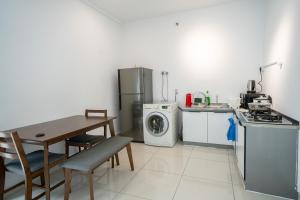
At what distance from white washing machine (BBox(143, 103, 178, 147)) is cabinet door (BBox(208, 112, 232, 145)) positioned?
2.36 ft

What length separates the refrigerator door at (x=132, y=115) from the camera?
3.67 meters

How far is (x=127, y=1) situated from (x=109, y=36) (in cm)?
91

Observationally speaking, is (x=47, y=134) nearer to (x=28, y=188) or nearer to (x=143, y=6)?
(x=28, y=188)

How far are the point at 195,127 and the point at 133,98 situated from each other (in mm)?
1441

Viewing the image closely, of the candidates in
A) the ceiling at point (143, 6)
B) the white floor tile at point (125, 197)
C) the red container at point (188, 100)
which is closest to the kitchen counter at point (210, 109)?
the red container at point (188, 100)

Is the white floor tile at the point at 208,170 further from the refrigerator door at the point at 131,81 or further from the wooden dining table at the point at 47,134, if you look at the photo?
the refrigerator door at the point at 131,81

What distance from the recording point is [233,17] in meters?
3.36

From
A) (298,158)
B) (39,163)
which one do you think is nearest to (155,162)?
(39,163)

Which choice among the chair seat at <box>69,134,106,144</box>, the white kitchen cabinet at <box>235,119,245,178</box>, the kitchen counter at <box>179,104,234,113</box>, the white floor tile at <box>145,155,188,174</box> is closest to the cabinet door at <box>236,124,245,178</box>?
the white kitchen cabinet at <box>235,119,245,178</box>

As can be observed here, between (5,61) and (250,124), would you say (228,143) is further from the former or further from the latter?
(5,61)

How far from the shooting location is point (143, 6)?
340 centimetres

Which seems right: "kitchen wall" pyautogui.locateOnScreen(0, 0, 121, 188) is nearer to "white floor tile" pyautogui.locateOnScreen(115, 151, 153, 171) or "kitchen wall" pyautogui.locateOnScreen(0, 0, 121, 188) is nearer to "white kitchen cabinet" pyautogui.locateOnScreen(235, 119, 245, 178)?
"white floor tile" pyautogui.locateOnScreen(115, 151, 153, 171)

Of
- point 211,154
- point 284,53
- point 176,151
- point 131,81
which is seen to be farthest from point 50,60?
point 284,53

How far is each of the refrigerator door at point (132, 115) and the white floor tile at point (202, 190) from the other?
5.73 feet
